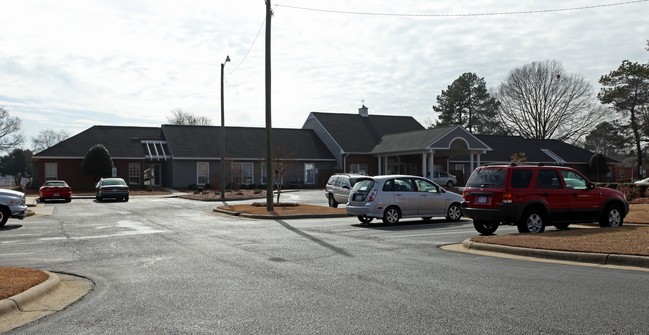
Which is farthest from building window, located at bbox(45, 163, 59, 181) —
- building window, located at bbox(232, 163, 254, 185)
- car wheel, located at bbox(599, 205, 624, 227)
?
car wheel, located at bbox(599, 205, 624, 227)

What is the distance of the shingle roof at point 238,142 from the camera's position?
4978 cm

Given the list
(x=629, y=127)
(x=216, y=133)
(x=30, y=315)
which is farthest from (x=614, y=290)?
(x=629, y=127)

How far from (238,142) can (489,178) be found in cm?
4044

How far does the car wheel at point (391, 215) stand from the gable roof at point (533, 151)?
4001 centimetres

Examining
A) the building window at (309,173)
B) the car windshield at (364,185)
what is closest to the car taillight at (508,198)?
the car windshield at (364,185)

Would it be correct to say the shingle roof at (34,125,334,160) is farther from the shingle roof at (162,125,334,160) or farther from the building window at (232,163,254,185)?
the building window at (232,163,254,185)

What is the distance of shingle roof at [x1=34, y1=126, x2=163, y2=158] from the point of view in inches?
1854

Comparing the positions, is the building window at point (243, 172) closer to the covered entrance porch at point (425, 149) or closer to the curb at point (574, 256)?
the covered entrance porch at point (425, 149)

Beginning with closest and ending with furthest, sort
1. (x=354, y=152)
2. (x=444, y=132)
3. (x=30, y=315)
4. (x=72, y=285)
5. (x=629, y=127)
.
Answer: (x=30, y=315) < (x=72, y=285) < (x=444, y=132) < (x=354, y=152) < (x=629, y=127)

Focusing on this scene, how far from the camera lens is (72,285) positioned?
8.59 meters

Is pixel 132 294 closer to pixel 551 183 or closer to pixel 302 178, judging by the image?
pixel 551 183

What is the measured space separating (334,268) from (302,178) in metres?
43.0

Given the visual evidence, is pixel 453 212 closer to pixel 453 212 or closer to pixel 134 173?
pixel 453 212

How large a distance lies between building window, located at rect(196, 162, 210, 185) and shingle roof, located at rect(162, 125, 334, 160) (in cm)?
84
